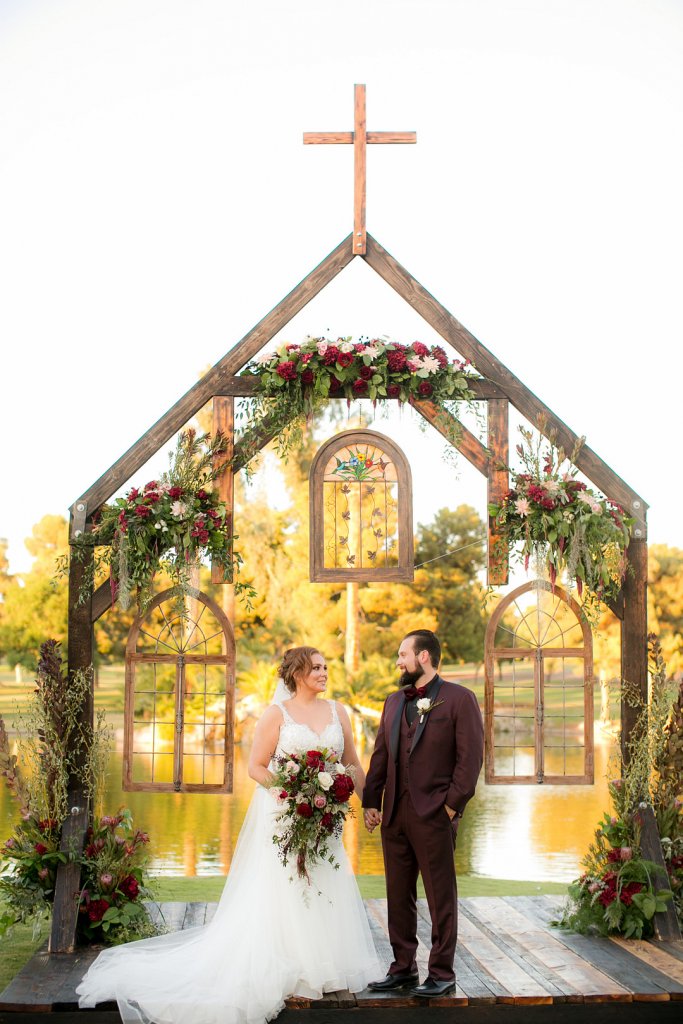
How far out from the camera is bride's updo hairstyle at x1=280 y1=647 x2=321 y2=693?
6512 mm

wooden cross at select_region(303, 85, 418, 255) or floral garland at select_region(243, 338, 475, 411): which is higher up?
wooden cross at select_region(303, 85, 418, 255)

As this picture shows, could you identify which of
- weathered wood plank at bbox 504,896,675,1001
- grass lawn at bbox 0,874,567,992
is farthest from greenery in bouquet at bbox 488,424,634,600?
grass lawn at bbox 0,874,567,992

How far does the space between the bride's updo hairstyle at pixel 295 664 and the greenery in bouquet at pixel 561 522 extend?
80.0 inches

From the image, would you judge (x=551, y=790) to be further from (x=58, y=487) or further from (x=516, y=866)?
(x=58, y=487)

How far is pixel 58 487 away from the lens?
1088 inches

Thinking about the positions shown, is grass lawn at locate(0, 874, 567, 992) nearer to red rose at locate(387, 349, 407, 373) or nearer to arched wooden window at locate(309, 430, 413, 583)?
arched wooden window at locate(309, 430, 413, 583)

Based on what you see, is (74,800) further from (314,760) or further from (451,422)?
(451,422)

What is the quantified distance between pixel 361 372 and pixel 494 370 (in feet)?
3.08

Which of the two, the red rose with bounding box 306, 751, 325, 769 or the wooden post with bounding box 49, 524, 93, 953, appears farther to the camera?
the wooden post with bounding box 49, 524, 93, 953

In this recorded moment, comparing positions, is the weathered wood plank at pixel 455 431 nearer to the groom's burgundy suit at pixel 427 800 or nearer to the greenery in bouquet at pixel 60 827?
the groom's burgundy suit at pixel 427 800

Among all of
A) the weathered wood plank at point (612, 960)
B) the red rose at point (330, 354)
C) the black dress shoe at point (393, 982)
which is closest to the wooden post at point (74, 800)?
the red rose at point (330, 354)

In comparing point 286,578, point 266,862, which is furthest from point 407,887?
point 286,578

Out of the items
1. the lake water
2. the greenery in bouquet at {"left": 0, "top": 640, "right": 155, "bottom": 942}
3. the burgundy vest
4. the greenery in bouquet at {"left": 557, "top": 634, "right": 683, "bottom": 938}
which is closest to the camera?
the burgundy vest

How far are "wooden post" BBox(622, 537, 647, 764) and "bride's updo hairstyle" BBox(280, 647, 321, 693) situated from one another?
8.42ft
